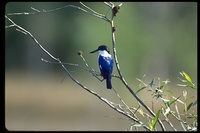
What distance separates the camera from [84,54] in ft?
38.8

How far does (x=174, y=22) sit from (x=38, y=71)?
3579mm

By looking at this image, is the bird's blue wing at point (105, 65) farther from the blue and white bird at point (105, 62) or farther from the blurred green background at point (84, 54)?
the blurred green background at point (84, 54)

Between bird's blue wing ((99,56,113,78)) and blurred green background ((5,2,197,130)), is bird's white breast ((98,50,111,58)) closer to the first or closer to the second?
bird's blue wing ((99,56,113,78))

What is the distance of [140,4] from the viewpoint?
14.1 metres

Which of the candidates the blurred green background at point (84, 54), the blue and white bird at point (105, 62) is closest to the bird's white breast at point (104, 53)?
the blue and white bird at point (105, 62)

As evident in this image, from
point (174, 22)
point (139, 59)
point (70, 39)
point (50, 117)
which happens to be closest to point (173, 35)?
point (174, 22)

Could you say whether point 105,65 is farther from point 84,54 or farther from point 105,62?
point 84,54

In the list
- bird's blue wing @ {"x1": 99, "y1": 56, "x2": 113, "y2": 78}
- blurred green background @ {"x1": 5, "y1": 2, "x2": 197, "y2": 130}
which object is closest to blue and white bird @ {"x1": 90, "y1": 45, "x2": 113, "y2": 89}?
bird's blue wing @ {"x1": 99, "y1": 56, "x2": 113, "y2": 78}

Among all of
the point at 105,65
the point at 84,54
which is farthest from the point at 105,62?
the point at 84,54

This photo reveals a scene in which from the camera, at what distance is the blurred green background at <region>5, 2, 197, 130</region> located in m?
10.8

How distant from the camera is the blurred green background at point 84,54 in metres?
10.8

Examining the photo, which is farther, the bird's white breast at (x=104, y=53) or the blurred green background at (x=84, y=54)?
the blurred green background at (x=84, y=54)

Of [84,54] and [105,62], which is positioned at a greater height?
[84,54]

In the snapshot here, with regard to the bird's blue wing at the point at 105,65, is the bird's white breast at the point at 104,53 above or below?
above
